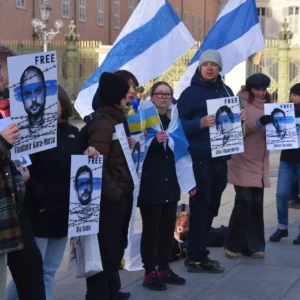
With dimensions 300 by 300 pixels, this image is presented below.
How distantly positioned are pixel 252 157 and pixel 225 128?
73 cm

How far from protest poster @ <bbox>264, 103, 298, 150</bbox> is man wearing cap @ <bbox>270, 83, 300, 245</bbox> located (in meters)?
0.66

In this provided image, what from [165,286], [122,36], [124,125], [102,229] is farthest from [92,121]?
[122,36]

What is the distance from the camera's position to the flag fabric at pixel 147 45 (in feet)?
23.6

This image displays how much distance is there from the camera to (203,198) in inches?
275

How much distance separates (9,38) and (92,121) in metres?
31.2

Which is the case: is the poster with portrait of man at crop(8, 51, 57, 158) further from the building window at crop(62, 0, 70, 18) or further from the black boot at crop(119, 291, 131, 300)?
the building window at crop(62, 0, 70, 18)

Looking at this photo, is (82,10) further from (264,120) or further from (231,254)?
(231,254)

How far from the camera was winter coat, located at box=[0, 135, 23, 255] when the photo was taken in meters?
4.20

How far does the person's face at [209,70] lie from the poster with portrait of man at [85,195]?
2.05 metres

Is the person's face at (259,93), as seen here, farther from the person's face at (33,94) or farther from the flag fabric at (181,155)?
the person's face at (33,94)

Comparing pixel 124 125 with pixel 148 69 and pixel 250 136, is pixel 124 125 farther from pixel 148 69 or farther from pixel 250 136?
pixel 250 136

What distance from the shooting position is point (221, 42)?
8.21 meters

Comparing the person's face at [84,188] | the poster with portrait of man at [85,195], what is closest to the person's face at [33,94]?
the poster with portrait of man at [85,195]

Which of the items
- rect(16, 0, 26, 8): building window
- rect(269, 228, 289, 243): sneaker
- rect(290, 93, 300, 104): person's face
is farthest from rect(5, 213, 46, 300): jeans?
rect(16, 0, 26, 8): building window
